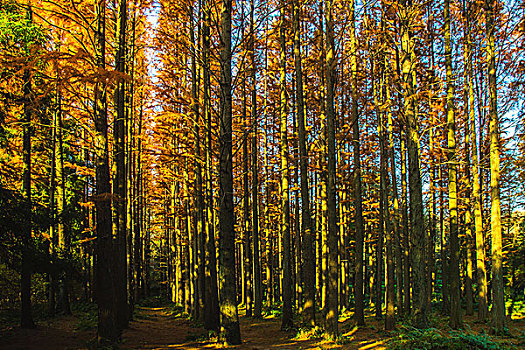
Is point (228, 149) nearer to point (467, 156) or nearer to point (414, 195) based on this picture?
point (414, 195)

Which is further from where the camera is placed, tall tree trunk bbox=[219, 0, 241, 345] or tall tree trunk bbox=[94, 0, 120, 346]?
tall tree trunk bbox=[94, 0, 120, 346]

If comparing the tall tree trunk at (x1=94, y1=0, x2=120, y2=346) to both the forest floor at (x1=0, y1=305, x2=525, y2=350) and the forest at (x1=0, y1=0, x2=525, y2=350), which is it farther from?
the forest floor at (x1=0, y1=305, x2=525, y2=350)

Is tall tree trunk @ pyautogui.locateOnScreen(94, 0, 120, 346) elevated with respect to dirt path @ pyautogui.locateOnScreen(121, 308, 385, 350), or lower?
elevated

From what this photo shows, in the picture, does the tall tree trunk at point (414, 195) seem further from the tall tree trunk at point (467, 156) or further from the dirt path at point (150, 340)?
the tall tree trunk at point (467, 156)

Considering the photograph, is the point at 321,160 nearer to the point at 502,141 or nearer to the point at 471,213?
the point at 502,141

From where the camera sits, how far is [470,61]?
14633mm

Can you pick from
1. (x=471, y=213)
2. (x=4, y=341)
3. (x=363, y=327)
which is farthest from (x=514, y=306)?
(x=4, y=341)

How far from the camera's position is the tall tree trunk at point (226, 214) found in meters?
7.73

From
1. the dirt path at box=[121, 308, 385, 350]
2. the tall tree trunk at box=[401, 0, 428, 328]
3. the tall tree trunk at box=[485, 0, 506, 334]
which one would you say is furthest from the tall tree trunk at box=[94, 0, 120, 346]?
the tall tree trunk at box=[485, 0, 506, 334]

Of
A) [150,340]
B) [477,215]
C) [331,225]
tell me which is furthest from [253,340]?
[477,215]

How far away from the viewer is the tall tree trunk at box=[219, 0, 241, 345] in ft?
25.3

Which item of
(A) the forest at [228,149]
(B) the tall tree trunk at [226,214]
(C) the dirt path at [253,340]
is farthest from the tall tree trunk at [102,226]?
(B) the tall tree trunk at [226,214]

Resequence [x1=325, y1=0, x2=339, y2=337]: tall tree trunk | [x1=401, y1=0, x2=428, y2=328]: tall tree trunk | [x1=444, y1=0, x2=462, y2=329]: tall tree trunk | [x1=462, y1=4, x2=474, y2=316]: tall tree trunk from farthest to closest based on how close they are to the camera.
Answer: [x1=462, y1=4, x2=474, y2=316]: tall tree trunk < [x1=444, y1=0, x2=462, y2=329]: tall tree trunk < [x1=325, y1=0, x2=339, y2=337]: tall tree trunk < [x1=401, y1=0, x2=428, y2=328]: tall tree trunk

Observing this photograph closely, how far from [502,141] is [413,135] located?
8.34m
